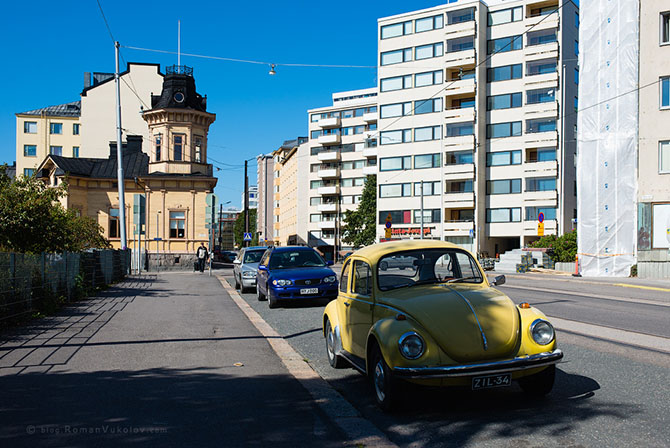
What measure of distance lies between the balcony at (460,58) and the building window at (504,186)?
1165 cm

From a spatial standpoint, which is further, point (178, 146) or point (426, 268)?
point (178, 146)

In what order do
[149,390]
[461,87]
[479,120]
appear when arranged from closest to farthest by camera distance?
[149,390], [479,120], [461,87]

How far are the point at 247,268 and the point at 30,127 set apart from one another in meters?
62.9

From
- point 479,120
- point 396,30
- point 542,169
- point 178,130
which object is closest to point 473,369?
point 178,130

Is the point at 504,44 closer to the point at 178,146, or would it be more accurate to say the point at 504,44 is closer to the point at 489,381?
the point at 178,146

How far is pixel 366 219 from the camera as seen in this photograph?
76.8 meters

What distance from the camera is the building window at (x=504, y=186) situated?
59812 mm

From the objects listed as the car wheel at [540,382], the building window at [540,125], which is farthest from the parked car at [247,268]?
the building window at [540,125]

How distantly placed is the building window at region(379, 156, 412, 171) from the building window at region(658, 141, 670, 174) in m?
34.7

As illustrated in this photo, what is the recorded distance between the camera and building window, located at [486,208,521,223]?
59.5 meters

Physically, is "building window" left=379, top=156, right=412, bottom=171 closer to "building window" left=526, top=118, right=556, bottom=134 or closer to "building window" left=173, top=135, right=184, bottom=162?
"building window" left=526, top=118, right=556, bottom=134

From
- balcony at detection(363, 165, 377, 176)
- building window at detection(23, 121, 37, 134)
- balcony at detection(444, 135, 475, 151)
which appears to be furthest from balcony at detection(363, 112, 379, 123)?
building window at detection(23, 121, 37, 134)

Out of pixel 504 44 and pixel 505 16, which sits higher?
pixel 505 16

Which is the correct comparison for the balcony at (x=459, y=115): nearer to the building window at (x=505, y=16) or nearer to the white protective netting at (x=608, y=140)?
the building window at (x=505, y=16)
